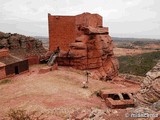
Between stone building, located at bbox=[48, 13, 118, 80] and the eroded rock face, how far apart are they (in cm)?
1652

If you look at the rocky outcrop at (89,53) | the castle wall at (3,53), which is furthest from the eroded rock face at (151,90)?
the castle wall at (3,53)

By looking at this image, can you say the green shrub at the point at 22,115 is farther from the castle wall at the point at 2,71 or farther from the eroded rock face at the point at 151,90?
the castle wall at the point at 2,71

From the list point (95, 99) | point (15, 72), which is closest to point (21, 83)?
point (15, 72)

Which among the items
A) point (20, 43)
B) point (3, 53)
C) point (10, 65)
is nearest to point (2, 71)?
point (10, 65)

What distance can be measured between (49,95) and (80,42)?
12.5 m

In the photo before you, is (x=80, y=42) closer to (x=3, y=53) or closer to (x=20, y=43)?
(x=20, y=43)

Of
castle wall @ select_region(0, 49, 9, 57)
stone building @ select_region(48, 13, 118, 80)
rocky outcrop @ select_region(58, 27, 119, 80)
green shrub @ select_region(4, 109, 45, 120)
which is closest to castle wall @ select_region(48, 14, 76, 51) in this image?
stone building @ select_region(48, 13, 118, 80)

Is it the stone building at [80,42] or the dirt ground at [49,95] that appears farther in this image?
the stone building at [80,42]

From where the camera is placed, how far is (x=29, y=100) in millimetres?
17281

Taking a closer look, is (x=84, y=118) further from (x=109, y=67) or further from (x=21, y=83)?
(x=109, y=67)

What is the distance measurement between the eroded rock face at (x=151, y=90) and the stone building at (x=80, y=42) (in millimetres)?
16517

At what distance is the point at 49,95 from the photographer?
1831 centimetres

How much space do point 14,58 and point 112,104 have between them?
14094mm

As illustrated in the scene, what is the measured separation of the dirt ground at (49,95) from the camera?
1587 centimetres
